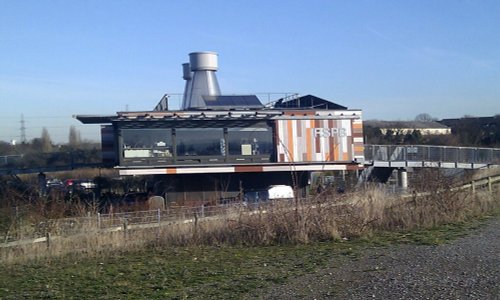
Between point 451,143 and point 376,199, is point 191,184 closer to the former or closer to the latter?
Result: point 376,199

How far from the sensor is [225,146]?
3741 cm

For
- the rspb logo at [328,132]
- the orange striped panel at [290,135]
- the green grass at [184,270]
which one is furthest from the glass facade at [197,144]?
the green grass at [184,270]

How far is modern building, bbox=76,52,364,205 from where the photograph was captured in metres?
36.1

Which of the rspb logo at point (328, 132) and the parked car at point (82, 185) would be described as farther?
the parked car at point (82, 185)

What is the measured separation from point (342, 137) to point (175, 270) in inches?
1184

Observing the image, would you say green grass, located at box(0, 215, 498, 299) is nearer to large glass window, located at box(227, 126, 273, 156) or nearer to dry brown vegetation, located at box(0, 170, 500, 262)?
dry brown vegetation, located at box(0, 170, 500, 262)

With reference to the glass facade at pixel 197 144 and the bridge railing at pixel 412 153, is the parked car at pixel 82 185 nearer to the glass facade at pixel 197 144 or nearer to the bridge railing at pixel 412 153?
the glass facade at pixel 197 144

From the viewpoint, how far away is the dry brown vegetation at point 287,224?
14.6 m

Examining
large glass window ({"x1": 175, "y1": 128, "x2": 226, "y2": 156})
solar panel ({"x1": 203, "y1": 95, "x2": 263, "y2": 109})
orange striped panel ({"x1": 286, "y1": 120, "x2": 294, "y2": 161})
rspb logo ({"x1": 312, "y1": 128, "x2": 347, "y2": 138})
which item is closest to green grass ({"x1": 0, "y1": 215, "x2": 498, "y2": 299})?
large glass window ({"x1": 175, "y1": 128, "x2": 226, "y2": 156})


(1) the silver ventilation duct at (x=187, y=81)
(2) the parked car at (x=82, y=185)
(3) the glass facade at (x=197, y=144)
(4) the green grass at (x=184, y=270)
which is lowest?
(2) the parked car at (x=82, y=185)

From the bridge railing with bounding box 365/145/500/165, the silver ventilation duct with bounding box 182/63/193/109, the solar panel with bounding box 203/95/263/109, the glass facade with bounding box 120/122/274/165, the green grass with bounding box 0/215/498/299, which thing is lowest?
the green grass with bounding box 0/215/498/299

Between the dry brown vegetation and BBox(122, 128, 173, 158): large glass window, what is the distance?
18.5 meters

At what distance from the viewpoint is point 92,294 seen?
9.18 meters

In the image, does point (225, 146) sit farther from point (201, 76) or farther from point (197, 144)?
point (201, 76)
